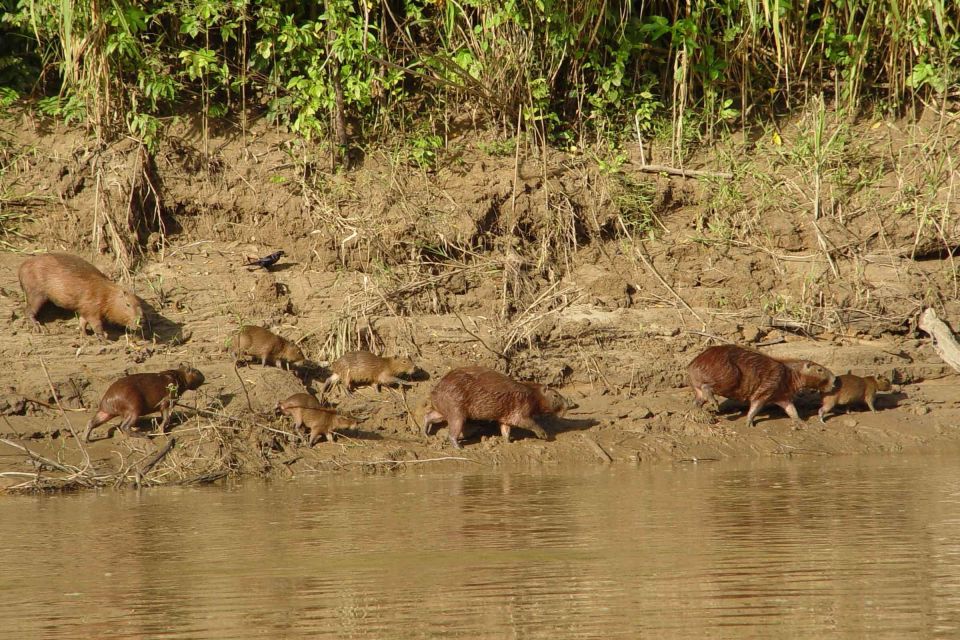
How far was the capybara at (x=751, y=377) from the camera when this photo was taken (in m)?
8.31

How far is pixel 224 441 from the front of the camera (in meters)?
7.55

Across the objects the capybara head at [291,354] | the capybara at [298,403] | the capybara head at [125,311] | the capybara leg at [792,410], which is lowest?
the capybara leg at [792,410]

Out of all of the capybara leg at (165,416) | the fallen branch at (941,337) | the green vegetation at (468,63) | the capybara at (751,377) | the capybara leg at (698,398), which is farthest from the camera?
the green vegetation at (468,63)

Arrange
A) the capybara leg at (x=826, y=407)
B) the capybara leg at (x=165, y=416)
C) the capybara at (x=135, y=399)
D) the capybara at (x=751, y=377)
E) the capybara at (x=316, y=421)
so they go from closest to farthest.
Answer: the capybara at (x=135, y=399) → the capybara leg at (x=165, y=416) → the capybara at (x=316, y=421) → the capybara at (x=751, y=377) → the capybara leg at (x=826, y=407)

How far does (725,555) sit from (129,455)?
168 inches

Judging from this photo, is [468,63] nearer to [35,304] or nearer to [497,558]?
[35,304]

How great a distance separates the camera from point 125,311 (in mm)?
8766

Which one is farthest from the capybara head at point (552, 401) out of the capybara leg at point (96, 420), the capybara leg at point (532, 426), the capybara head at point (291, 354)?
the capybara leg at point (96, 420)

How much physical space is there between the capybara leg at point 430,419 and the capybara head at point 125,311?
2391 mm

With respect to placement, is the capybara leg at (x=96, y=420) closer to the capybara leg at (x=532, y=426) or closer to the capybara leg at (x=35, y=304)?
the capybara leg at (x=35, y=304)

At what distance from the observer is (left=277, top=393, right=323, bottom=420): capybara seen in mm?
7844

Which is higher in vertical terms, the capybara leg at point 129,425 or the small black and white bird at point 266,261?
the small black and white bird at point 266,261

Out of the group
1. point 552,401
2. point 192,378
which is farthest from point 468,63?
point 192,378

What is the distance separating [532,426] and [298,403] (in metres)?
1.64
